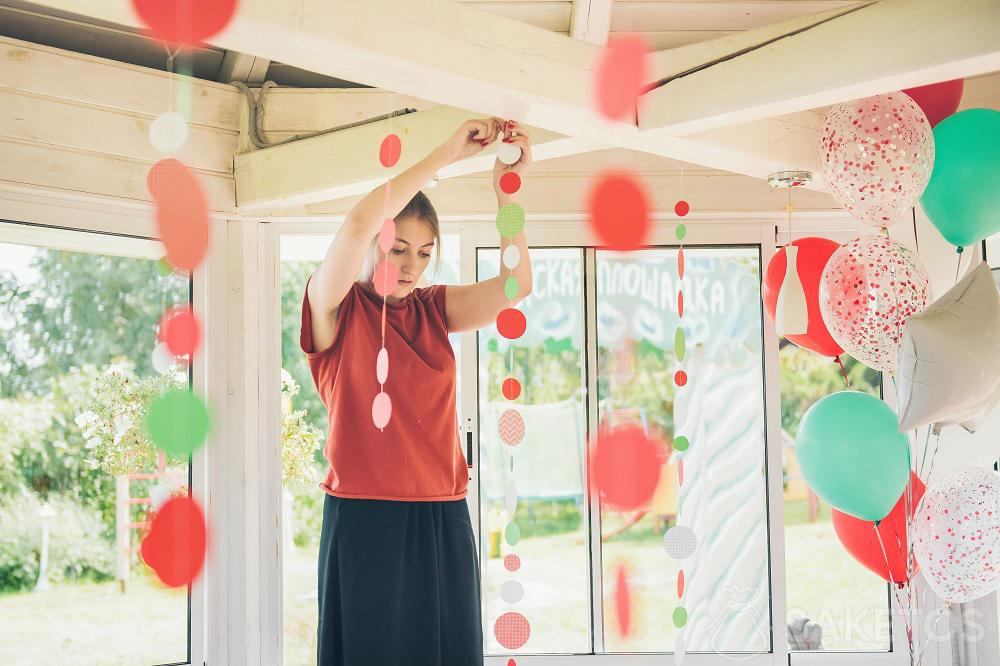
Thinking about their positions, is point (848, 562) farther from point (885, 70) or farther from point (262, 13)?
point (262, 13)

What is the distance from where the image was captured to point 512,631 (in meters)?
2.21

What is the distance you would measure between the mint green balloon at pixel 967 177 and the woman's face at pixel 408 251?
4.25ft

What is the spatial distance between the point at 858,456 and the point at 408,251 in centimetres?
119

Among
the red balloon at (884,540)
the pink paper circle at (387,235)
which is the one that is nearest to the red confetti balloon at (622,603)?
the red balloon at (884,540)

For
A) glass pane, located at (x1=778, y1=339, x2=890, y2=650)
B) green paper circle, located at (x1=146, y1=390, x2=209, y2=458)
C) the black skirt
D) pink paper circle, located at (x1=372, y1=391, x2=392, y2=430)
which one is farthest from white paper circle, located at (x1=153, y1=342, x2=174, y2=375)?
glass pane, located at (x1=778, y1=339, x2=890, y2=650)

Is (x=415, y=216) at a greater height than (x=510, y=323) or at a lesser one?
greater

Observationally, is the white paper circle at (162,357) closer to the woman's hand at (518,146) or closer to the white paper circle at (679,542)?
the woman's hand at (518,146)

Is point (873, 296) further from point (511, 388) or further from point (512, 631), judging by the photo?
point (512, 631)

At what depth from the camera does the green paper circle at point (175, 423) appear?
2635mm

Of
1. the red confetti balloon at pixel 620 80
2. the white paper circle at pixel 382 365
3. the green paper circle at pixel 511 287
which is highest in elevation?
the red confetti balloon at pixel 620 80

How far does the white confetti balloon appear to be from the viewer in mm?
2221

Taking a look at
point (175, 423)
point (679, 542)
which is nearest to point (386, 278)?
point (175, 423)

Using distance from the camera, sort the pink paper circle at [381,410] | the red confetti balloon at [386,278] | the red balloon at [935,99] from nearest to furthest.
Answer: the pink paper circle at [381,410]
the red confetti balloon at [386,278]
the red balloon at [935,99]

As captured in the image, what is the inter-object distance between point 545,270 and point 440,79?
150 centimetres
